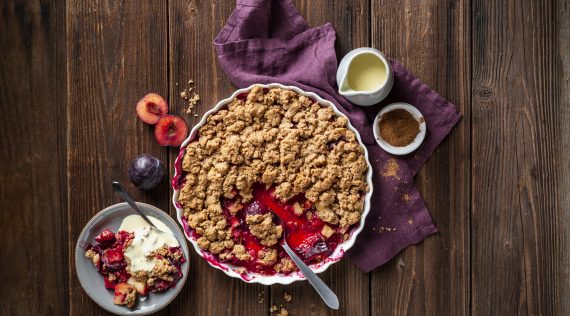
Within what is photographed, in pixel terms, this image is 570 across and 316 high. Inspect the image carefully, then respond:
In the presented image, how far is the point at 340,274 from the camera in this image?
1772mm

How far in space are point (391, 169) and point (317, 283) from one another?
0.45 m

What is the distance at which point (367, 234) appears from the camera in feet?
5.72

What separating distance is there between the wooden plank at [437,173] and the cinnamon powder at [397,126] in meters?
0.14

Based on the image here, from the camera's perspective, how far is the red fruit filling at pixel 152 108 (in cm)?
175

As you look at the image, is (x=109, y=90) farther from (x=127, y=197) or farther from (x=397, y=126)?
(x=397, y=126)

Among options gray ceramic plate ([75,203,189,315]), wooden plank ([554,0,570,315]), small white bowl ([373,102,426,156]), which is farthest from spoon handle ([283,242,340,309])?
wooden plank ([554,0,570,315])

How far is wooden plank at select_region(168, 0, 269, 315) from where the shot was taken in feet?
5.78

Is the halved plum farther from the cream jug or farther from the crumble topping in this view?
the cream jug

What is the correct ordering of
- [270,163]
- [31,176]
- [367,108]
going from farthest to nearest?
[31,176]
[367,108]
[270,163]

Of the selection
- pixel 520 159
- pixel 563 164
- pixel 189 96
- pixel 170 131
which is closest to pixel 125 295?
pixel 170 131

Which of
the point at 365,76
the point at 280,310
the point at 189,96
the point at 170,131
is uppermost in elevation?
→ the point at 365,76

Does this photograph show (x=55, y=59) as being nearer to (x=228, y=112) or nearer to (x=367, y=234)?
(x=228, y=112)

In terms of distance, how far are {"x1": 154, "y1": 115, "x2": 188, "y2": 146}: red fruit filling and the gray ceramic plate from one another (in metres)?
0.22

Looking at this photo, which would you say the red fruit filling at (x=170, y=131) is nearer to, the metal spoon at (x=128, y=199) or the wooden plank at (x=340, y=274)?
the metal spoon at (x=128, y=199)
